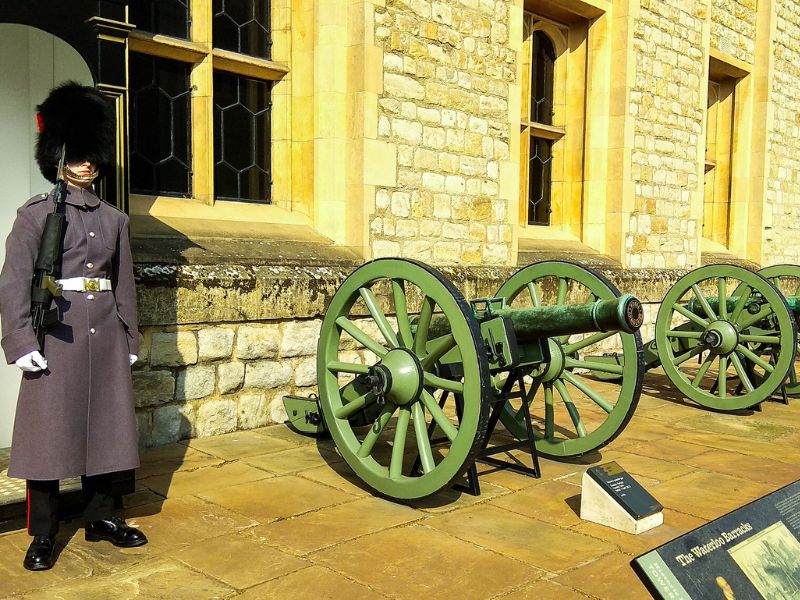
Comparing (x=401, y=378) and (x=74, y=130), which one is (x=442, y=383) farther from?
(x=74, y=130)

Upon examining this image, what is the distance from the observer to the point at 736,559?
5.61 ft

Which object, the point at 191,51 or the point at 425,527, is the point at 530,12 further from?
the point at 425,527

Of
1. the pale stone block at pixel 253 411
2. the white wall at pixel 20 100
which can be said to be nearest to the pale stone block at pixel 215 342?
the pale stone block at pixel 253 411

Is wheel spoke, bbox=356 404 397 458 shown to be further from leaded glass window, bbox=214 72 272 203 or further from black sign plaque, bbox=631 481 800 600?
leaded glass window, bbox=214 72 272 203

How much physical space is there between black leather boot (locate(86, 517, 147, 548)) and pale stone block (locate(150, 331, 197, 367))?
4.68 feet

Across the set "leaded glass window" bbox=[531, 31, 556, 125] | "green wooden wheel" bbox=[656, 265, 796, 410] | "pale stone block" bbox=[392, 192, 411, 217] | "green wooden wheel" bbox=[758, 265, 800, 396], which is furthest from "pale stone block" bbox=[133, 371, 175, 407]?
Answer: "leaded glass window" bbox=[531, 31, 556, 125]

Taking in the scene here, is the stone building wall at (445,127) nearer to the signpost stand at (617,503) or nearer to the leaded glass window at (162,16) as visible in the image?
the leaded glass window at (162,16)

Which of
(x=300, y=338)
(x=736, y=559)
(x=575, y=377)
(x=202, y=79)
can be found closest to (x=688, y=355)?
(x=575, y=377)

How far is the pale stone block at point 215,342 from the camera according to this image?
4629 mm

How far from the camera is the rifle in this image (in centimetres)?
288

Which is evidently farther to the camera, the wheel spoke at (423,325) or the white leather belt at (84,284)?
the wheel spoke at (423,325)

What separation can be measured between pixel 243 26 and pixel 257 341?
209cm

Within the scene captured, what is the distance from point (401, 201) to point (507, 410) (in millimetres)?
1862

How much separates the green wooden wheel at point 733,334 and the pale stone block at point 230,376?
9.99 feet
